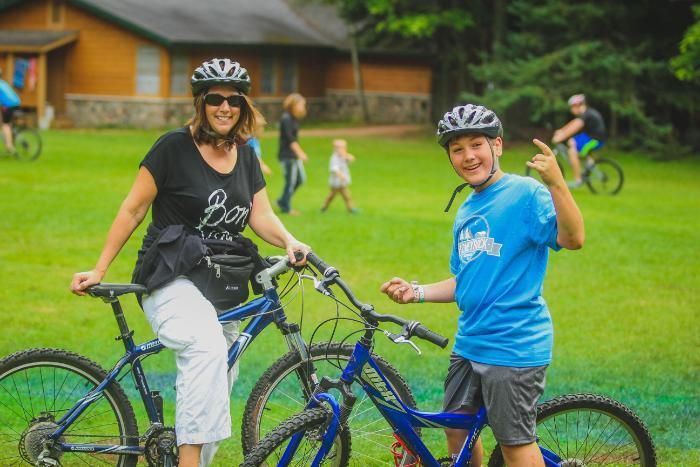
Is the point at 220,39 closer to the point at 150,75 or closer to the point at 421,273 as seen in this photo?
the point at 150,75

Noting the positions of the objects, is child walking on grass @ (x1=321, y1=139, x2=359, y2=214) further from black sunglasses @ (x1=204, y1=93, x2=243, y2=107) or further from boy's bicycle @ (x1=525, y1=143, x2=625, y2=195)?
black sunglasses @ (x1=204, y1=93, x2=243, y2=107)

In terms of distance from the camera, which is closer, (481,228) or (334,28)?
(481,228)

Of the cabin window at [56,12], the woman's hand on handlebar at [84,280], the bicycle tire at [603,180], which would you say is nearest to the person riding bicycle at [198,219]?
the woman's hand on handlebar at [84,280]

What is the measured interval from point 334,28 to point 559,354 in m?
40.5

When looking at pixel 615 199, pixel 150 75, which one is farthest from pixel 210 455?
pixel 150 75

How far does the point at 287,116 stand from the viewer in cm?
1786

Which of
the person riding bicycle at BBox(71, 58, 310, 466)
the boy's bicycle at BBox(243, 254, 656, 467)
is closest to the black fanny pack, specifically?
the person riding bicycle at BBox(71, 58, 310, 466)

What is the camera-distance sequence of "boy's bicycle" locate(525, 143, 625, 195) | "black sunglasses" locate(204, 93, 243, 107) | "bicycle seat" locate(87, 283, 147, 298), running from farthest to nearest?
"boy's bicycle" locate(525, 143, 625, 195)
"black sunglasses" locate(204, 93, 243, 107)
"bicycle seat" locate(87, 283, 147, 298)

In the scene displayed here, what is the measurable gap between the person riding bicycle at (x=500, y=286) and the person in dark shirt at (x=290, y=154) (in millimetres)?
12741

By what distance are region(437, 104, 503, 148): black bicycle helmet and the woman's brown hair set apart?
3.49 feet

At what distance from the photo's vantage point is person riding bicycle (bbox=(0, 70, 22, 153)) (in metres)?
22.5

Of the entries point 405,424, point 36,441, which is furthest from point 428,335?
point 36,441

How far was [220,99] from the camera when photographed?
17.0 feet

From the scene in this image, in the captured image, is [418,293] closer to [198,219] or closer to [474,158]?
[474,158]
